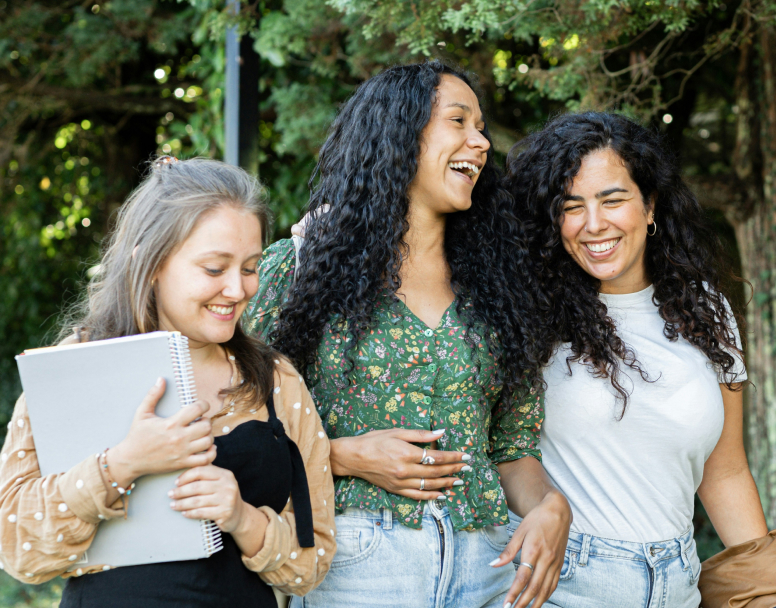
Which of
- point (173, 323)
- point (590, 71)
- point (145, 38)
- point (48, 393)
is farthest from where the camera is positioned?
point (145, 38)

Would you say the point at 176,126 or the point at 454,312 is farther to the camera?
the point at 176,126

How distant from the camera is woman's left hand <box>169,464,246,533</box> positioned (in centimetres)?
130

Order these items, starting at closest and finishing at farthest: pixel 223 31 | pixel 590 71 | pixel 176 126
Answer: pixel 590 71 → pixel 223 31 → pixel 176 126

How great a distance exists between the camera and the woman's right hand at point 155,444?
1265 mm

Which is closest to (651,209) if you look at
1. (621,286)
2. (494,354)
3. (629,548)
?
(621,286)

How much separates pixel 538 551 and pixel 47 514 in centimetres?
105

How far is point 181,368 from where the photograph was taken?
1.33 m

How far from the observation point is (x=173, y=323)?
150 cm

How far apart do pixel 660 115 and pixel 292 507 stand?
3500 mm

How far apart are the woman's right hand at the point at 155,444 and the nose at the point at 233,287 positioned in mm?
227

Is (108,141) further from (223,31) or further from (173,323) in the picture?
(173,323)

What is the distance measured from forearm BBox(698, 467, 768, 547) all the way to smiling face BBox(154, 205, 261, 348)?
4.98 ft

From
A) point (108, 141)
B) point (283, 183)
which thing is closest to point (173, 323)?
point (283, 183)

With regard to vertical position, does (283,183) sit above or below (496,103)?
below
